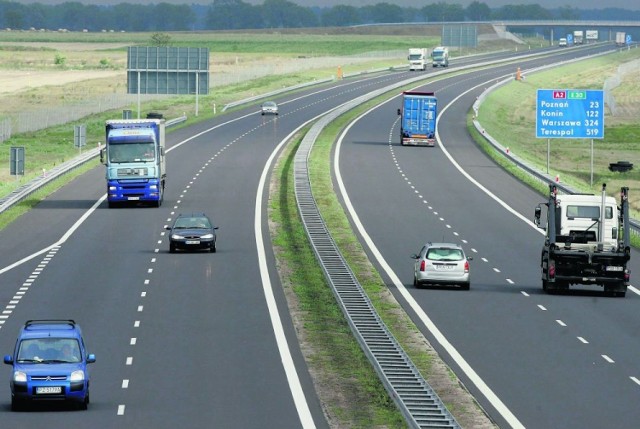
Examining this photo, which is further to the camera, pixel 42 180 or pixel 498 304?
Result: pixel 42 180

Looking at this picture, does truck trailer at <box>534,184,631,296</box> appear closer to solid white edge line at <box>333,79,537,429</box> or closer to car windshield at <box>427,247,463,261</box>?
car windshield at <box>427,247,463,261</box>

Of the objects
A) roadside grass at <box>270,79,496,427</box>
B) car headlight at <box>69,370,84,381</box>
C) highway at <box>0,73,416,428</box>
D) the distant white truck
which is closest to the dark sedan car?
highway at <box>0,73,416,428</box>

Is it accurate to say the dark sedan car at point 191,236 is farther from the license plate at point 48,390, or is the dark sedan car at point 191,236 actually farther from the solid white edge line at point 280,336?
the license plate at point 48,390

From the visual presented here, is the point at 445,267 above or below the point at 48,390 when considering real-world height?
above

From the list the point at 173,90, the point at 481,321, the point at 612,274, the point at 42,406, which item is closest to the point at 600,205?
the point at 612,274

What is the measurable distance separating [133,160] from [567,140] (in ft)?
214

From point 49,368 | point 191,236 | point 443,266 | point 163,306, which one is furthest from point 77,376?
point 191,236

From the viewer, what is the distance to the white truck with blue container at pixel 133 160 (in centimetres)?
7125

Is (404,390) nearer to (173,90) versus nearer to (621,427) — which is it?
(621,427)

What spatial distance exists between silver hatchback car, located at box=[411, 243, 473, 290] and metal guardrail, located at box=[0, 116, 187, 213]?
979 inches

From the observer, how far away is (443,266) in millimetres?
50938

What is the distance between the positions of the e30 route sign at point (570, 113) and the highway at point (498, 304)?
3.99 meters

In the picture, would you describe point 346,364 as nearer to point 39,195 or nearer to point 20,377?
point 20,377

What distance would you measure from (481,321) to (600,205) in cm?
900
